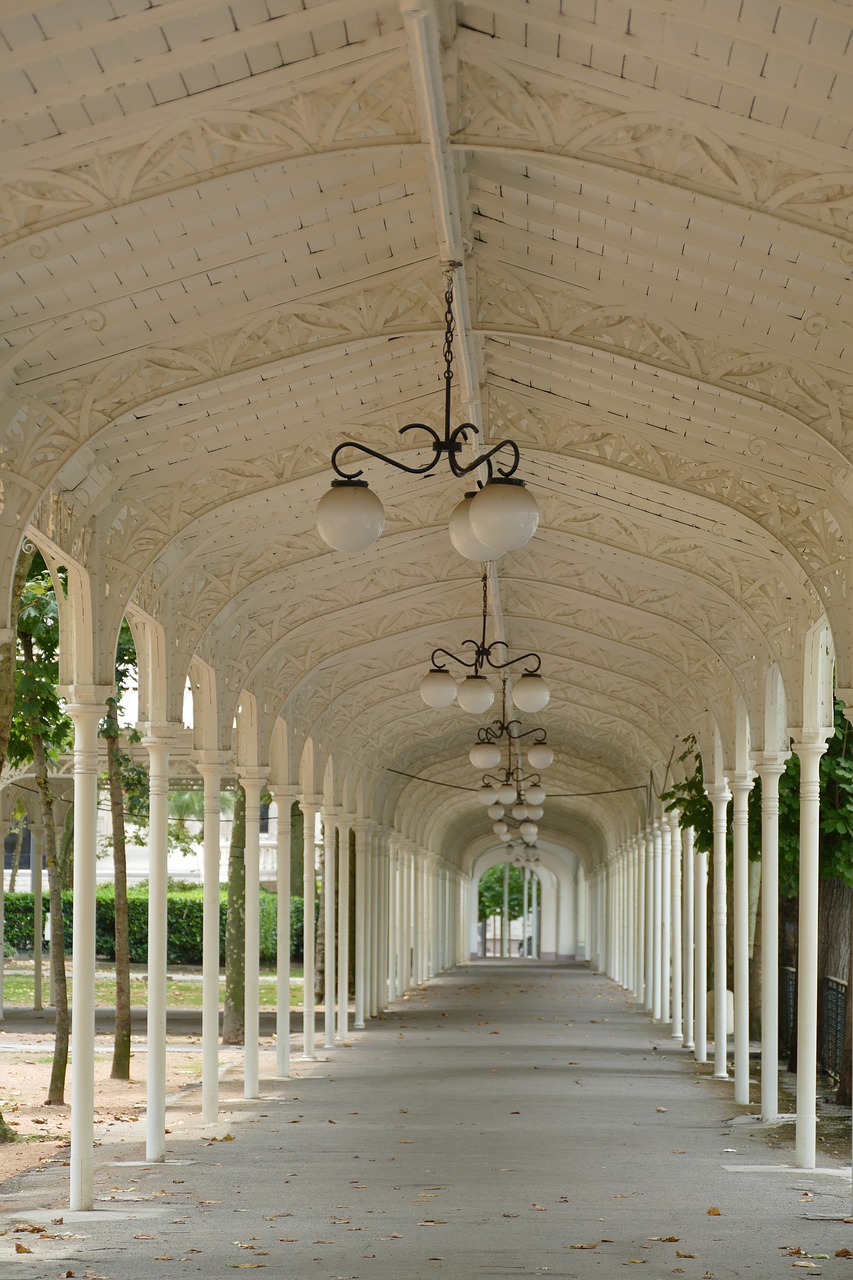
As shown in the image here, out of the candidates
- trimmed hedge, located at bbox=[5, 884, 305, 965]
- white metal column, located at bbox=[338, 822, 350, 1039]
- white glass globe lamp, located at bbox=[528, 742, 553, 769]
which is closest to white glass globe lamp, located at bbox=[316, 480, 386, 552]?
white glass globe lamp, located at bbox=[528, 742, 553, 769]

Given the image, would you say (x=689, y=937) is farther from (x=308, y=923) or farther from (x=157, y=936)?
(x=157, y=936)

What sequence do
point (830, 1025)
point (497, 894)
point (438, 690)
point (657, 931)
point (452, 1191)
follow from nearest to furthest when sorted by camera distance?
point (452, 1191)
point (438, 690)
point (830, 1025)
point (657, 931)
point (497, 894)

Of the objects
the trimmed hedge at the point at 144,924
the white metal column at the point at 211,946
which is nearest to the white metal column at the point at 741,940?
the white metal column at the point at 211,946

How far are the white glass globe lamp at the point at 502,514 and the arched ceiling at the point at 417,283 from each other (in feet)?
4.61

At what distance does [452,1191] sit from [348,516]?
5603 millimetres

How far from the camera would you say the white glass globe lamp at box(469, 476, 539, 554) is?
21.7 ft

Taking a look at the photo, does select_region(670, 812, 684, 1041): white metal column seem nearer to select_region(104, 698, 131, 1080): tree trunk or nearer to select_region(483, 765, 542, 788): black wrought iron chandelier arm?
select_region(483, 765, 542, 788): black wrought iron chandelier arm

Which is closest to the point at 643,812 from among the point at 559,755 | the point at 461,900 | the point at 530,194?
the point at 559,755

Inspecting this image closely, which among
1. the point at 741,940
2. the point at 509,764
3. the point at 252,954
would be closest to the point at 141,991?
the point at 509,764

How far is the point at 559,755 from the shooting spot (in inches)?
1273

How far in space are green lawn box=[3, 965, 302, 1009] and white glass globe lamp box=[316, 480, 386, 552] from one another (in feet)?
75.8

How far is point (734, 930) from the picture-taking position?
18094mm

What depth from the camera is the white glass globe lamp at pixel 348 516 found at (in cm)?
675

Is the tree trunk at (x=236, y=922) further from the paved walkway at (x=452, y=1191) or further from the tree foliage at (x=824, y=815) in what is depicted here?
the tree foliage at (x=824, y=815)
